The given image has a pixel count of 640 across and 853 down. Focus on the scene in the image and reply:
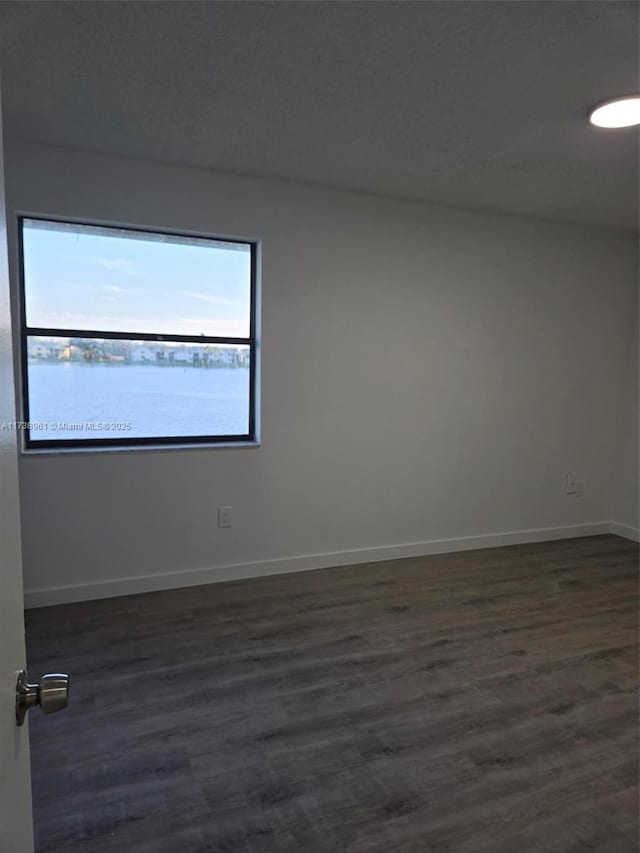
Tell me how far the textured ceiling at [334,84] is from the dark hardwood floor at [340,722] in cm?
244

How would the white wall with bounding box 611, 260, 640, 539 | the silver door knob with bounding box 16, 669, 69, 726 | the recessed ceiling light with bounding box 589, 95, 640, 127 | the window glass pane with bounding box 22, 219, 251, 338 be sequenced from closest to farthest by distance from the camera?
the silver door knob with bounding box 16, 669, 69, 726, the recessed ceiling light with bounding box 589, 95, 640, 127, the window glass pane with bounding box 22, 219, 251, 338, the white wall with bounding box 611, 260, 640, 539

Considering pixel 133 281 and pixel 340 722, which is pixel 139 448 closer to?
pixel 133 281

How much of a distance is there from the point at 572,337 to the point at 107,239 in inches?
135

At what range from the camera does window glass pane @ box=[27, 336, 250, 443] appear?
2.84 metres

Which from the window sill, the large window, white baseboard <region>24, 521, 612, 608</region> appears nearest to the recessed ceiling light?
the large window

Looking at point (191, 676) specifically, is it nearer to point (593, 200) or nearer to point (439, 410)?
point (439, 410)

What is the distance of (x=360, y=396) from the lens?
3473mm

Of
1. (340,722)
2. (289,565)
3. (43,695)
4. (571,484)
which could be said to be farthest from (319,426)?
(43,695)

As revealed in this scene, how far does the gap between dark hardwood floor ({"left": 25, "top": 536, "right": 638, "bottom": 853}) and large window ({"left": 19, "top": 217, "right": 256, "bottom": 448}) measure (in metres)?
1.04

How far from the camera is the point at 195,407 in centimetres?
319

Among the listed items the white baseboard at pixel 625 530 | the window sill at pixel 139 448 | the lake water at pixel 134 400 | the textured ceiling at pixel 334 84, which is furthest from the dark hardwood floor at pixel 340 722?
the textured ceiling at pixel 334 84

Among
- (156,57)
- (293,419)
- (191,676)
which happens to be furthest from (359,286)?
(191,676)

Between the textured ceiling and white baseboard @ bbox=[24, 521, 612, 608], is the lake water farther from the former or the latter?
the textured ceiling

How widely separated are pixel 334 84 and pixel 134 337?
5.63ft
